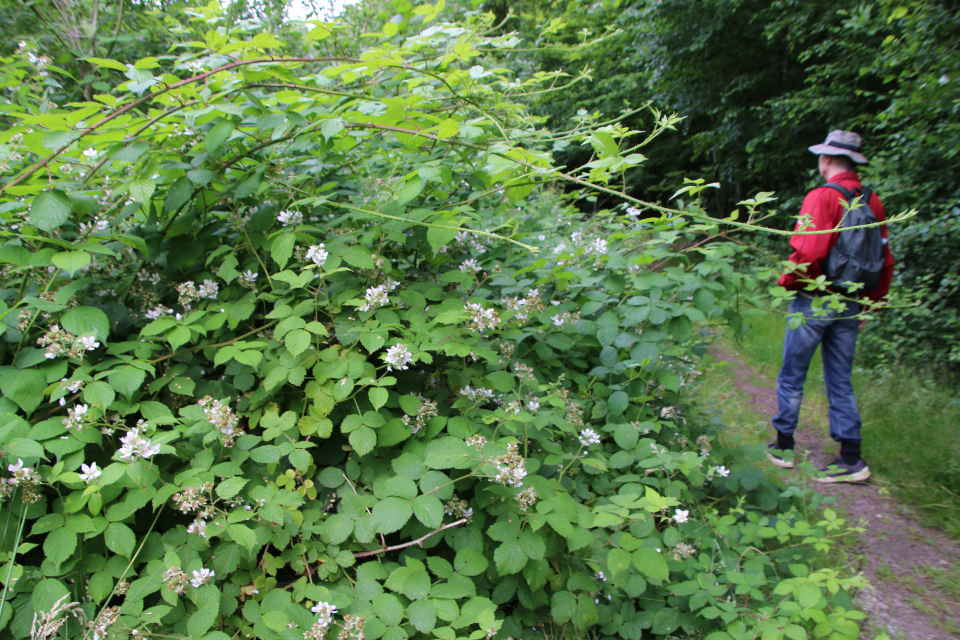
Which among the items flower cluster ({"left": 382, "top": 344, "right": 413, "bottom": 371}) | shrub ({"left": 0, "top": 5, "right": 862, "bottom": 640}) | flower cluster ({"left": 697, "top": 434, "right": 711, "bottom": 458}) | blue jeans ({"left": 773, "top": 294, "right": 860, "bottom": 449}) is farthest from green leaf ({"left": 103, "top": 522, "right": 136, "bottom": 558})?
blue jeans ({"left": 773, "top": 294, "right": 860, "bottom": 449})

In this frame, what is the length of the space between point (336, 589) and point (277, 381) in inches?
26.1

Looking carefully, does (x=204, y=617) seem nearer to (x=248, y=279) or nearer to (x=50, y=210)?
(x=248, y=279)

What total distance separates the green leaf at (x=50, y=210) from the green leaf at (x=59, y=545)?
85cm

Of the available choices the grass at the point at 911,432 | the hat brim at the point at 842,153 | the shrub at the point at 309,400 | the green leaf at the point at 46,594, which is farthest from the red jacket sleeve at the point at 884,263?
the green leaf at the point at 46,594

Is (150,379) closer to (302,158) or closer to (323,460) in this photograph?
(323,460)

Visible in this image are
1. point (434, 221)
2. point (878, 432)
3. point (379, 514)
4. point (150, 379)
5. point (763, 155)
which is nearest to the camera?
point (379, 514)

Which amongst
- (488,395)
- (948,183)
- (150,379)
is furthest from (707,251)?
(948,183)

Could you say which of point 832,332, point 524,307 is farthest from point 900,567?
point 524,307

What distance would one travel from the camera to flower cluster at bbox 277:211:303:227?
1.97 metres

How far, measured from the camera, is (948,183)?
17.6 feet

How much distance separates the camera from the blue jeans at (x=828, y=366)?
3502 millimetres

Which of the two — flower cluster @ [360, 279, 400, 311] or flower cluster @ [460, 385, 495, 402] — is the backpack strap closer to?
Result: flower cluster @ [460, 385, 495, 402]

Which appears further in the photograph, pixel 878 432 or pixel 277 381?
pixel 878 432

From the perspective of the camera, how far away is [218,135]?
1624 mm
